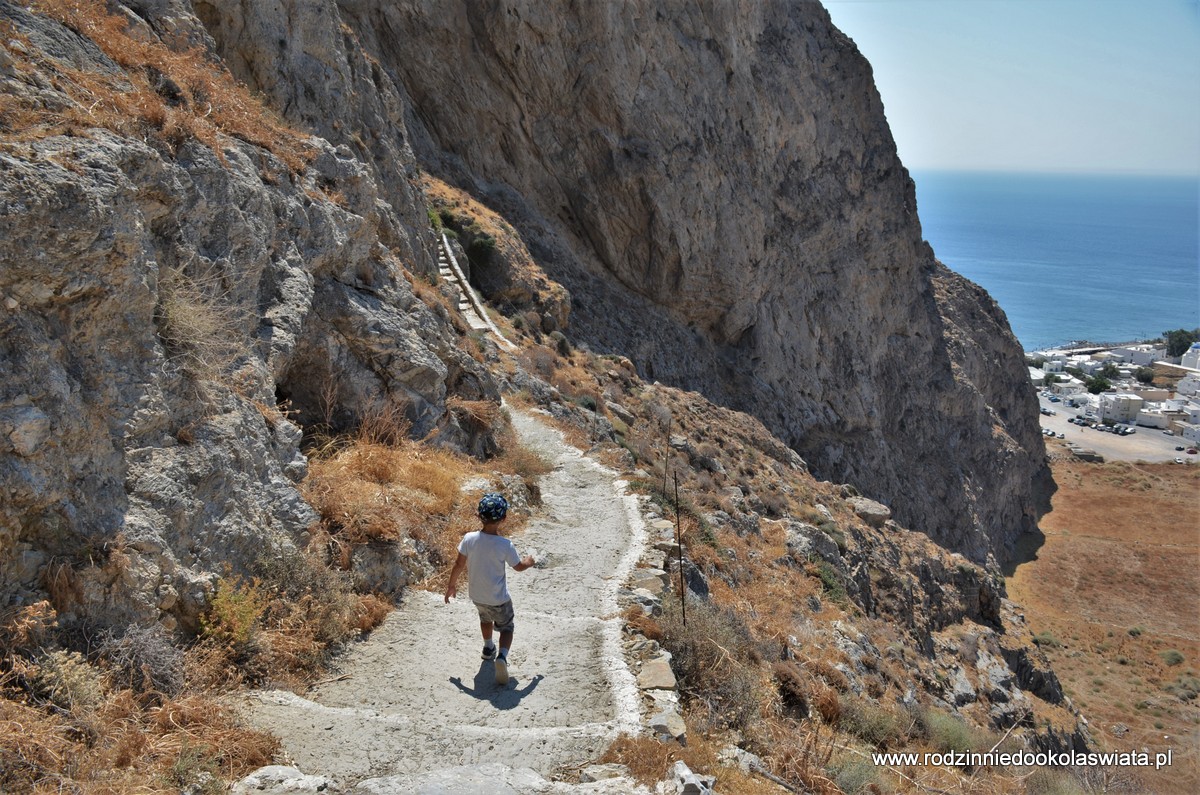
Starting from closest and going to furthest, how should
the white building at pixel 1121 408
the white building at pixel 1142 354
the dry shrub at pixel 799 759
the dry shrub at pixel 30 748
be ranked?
the dry shrub at pixel 30 748
the dry shrub at pixel 799 759
the white building at pixel 1121 408
the white building at pixel 1142 354

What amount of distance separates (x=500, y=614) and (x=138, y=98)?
517 centimetres

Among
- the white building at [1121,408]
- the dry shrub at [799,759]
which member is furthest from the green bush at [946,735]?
the white building at [1121,408]

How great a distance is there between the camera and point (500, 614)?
18.9 feet

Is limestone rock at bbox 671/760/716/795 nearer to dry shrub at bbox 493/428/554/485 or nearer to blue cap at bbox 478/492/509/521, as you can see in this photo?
blue cap at bbox 478/492/509/521

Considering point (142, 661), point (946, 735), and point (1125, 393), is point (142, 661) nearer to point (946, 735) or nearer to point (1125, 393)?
point (946, 735)

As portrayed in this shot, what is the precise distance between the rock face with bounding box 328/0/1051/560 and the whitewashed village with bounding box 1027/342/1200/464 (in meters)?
24.8

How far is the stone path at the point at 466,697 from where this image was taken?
4734 mm

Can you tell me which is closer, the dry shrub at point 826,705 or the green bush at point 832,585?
the dry shrub at point 826,705

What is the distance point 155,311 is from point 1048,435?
66.7 m

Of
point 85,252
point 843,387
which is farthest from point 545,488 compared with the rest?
point 843,387

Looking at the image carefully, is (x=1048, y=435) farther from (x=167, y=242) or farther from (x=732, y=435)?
(x=167, y=242)

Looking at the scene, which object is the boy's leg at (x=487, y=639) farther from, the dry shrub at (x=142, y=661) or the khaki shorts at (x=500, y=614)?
the dry shrub at (x=142, y=661)

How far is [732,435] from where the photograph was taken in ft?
80.0

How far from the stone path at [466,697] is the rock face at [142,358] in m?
1.15
